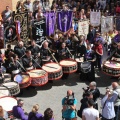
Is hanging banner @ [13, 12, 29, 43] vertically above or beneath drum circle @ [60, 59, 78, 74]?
above

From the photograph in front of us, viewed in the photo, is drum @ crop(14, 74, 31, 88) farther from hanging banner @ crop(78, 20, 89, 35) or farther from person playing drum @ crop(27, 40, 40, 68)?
hanging banner @ crop(78, 20, 89, 35)

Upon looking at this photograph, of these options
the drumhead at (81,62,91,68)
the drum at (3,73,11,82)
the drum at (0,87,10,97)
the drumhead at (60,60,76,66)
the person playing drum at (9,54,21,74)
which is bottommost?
the drum at (0,87,10,97)

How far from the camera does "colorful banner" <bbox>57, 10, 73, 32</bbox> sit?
17.1 meters

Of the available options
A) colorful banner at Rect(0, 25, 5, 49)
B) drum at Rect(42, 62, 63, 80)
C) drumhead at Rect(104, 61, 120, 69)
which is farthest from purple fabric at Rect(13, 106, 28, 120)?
colorful banner at Rect(0, 25, 5, 49)

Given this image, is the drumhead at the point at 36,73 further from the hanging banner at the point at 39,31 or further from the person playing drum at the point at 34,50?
the hanging banner at the point at 39,31

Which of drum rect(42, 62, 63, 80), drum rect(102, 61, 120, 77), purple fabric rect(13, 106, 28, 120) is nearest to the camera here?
purple fabric rect(13, 106, 28, 120)

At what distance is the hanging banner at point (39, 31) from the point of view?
1662 cm

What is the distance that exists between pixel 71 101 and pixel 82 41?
5634 mm

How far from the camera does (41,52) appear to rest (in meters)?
15.1

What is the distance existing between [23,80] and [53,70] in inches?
54.3

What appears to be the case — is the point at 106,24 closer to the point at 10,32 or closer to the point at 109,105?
the point at 10,32

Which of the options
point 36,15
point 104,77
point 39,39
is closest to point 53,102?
point 104,77

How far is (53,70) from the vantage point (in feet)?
46.1

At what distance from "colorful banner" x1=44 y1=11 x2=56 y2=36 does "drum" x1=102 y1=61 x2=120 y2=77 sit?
3717 mm
